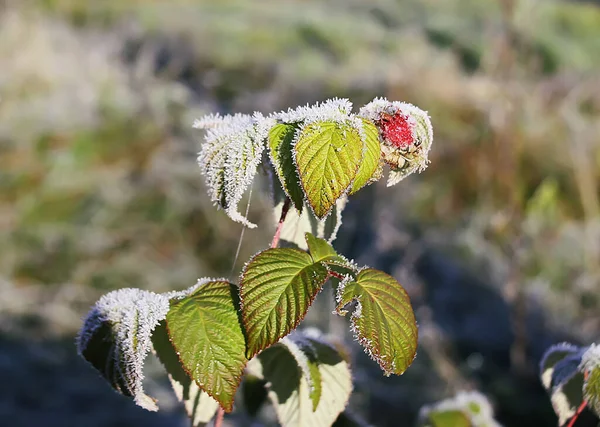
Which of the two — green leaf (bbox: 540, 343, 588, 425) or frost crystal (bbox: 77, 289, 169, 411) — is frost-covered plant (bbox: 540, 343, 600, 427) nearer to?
green leaf (bbox: 540, 343, 588, 425)

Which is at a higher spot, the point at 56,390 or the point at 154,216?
the point at 154,216

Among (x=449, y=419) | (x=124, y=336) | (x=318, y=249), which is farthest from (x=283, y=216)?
(x=449, y=419)

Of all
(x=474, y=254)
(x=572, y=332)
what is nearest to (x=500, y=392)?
(x=572, y=332)

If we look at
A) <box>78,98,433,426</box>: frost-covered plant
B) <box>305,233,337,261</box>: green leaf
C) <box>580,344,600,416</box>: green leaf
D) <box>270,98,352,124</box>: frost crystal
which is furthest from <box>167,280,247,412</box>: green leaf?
<box>580,344,600,416</box>: green leaf

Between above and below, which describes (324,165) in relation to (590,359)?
above

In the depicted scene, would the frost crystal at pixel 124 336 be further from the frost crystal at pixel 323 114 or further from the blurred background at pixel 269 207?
the blurred background at pixel 269 207

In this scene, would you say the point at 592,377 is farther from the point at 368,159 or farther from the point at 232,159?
the point at 232,159

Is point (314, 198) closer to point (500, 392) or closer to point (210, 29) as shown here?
point (500, 392)
